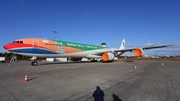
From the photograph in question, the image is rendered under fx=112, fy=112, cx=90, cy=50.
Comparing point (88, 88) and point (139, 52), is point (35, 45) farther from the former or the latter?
point (139, 52)

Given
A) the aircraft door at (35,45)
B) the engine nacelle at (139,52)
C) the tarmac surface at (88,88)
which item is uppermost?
the aircraft door at (35,45)

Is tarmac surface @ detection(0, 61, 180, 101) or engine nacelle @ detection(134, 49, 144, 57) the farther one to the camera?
engine nacelle @ detection(134, 49, 144, 57)

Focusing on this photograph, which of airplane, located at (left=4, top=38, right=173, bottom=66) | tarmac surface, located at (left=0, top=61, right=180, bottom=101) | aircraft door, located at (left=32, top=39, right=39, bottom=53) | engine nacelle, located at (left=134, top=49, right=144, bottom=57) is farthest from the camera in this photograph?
engine nacelle, located at (left=134, top=49, right=144, bottom=57)

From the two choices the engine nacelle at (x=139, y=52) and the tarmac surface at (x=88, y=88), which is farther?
the engine nacelle at (x=139, y=52)

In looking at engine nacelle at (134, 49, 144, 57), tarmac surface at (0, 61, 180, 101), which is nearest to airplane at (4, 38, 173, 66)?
engine nacelle at (134, 49, 144, 57)

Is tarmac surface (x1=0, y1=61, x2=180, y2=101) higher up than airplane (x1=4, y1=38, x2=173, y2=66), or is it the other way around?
airplane (x1=4, y1=38, x2=173, y2=66)

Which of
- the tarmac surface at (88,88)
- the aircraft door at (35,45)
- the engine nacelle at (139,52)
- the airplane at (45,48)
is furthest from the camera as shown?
the engine nacelle at (139,52)

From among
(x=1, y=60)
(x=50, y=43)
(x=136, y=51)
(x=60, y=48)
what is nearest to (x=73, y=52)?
(x=60, y=48)

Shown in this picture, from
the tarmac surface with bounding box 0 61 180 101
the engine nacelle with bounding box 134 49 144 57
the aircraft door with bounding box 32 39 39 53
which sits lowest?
the tarmac surface with bounding box 0 61 180 101

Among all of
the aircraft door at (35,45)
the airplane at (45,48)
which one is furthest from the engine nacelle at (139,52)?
the aircraft door at (35,45)

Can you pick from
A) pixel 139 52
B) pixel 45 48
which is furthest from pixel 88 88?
pixel 139 52

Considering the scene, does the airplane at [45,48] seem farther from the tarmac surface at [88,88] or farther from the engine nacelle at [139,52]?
the tarmac surface at [88,88]

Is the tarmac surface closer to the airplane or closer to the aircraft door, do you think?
the airplane

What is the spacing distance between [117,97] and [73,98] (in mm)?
1606
